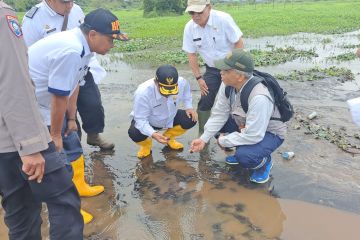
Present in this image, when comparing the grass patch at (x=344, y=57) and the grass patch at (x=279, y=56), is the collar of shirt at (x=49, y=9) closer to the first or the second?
the grass patch at (x=279, y=56)

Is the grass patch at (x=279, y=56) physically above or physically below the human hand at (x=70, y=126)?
below

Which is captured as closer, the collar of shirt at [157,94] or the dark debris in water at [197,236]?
the dark debris in water at [197,236]

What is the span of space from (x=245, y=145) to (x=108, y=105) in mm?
3431

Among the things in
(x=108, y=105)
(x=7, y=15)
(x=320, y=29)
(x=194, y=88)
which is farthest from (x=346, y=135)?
(x=320, y=29)

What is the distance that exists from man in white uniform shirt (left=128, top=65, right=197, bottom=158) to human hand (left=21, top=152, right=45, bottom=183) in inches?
83.6

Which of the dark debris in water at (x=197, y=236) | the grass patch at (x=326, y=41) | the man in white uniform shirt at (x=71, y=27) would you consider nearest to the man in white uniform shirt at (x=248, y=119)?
the dark debris in water at (x=197, y=236)

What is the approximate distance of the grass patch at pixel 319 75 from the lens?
7750 mm

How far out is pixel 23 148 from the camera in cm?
180

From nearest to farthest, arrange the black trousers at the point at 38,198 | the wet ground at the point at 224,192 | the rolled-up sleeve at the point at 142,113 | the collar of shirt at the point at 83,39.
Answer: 1. the black trousers at the point at 38,198
2. the collar of shirt at the point at 83,39
3. the wet ground at the point at 224,192
4. the rolled-up sleeve at the point at 142,113

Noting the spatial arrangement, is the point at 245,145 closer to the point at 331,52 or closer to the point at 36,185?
the point at 36,185

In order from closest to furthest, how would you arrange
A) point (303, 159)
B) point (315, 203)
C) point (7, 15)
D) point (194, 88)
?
point (7, 15) < point (315, 203) < point (303, 159) < point (194, 88)

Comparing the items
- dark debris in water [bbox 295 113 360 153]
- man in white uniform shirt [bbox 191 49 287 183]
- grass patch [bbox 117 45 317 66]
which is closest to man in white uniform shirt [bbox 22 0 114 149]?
man in white uniform shirt [bbox 191 49 287 183]

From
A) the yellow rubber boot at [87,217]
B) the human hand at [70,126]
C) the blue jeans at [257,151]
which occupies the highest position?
the human hand at [70,126]

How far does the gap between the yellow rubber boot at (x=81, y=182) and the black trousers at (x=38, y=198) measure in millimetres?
1190
